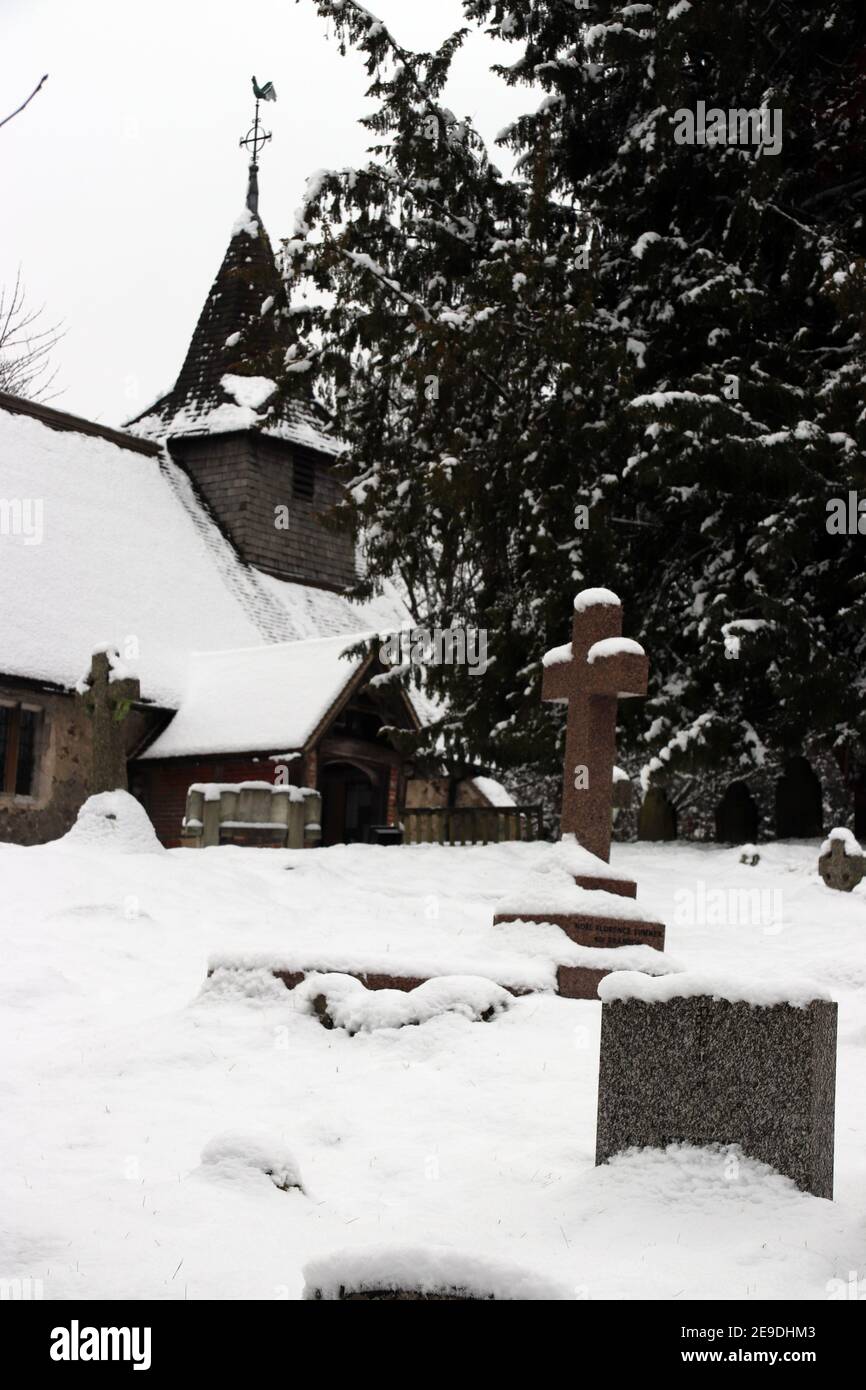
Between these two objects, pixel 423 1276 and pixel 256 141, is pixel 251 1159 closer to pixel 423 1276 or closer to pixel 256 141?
pixel 423 1276

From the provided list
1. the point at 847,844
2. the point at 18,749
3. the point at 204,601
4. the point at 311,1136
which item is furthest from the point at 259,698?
the point at 311,1136

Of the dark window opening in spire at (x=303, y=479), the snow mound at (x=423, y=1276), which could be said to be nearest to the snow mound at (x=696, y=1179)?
the snow mound at (x=423, y=1276)

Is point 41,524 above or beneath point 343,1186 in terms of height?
above

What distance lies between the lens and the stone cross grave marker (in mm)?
14250

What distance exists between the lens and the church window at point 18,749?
20.2 meters

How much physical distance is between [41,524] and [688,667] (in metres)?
10.9

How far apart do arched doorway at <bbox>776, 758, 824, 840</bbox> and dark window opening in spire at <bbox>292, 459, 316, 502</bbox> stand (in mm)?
12885

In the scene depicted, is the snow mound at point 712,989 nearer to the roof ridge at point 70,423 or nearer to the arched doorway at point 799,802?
the arched doorway at point 799,802

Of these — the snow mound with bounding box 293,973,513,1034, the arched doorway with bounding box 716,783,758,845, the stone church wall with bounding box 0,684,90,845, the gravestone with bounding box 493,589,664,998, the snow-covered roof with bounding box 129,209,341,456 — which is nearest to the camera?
the snow mound with bounding box 293,973,513,1034

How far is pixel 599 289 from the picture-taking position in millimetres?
18219

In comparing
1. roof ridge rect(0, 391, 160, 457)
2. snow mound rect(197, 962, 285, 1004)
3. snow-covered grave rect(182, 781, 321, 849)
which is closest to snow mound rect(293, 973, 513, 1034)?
snow mound rect(197, 962, 285, 1004)

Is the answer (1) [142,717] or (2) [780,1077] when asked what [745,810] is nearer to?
(1) [142,717]

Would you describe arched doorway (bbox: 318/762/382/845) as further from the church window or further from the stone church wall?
the church window
